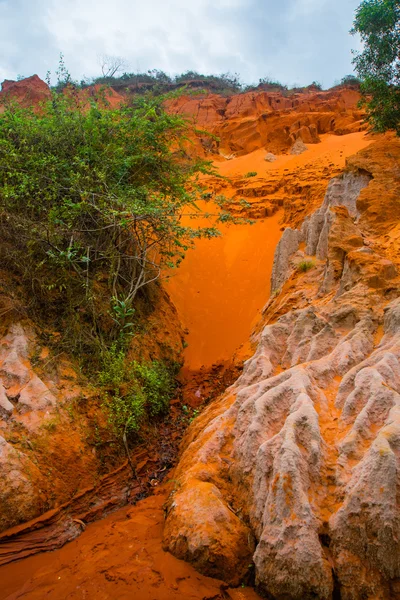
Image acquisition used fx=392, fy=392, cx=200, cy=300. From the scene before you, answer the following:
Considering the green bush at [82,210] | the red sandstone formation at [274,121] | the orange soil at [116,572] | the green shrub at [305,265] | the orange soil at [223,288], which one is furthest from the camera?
the red sandstone formation at [274,121]

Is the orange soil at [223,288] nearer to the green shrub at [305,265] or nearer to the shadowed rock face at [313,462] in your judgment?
the green shrub at [305,265]

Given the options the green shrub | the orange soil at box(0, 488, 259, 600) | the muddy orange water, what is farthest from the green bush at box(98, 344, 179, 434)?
the green shrub

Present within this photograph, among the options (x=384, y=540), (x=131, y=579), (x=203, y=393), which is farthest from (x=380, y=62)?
(x=131, y=579)

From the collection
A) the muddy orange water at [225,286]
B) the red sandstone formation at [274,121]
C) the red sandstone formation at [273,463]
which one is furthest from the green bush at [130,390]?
the red sandstone formation at [274,121]

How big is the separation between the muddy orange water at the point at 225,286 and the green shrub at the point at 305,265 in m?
2.42

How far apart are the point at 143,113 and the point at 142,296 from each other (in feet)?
14.0

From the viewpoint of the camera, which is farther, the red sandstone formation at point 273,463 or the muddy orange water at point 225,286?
the muddy orange water at point 225,286

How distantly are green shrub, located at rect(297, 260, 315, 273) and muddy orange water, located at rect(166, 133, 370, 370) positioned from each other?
95.5 inches

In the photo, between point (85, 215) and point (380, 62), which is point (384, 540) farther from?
point (380, 62)

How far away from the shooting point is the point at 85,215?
274 inches

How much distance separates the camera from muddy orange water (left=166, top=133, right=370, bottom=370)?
29.7ft

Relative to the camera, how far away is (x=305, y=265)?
7.04 metres

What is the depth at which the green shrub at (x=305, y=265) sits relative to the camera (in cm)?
699

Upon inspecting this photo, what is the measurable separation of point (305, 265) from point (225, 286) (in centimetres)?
440
